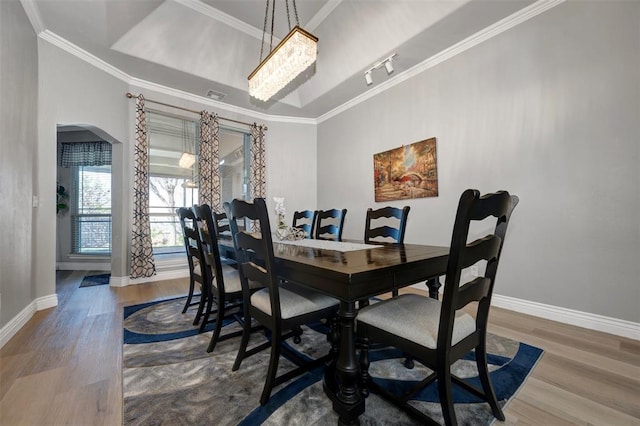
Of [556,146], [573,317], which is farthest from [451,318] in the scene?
[556,146]

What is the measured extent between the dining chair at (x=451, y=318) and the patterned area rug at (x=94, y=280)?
434cm

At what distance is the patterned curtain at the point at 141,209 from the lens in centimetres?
370

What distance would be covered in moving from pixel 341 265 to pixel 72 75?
403 cm

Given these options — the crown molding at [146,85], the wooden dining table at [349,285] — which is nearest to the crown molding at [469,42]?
the crown molding at [146,85]

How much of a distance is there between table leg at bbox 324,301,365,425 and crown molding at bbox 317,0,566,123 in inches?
131

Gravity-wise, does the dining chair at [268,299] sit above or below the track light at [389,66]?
below

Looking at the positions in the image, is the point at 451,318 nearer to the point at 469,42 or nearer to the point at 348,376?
the point at 348,376

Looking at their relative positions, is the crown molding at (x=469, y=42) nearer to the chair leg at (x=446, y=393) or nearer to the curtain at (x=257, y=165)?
the curtain at (x=257, y=165)

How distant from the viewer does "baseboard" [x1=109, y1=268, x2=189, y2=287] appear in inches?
144

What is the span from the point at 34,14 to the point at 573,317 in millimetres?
5809

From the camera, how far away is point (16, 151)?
90.4 inches

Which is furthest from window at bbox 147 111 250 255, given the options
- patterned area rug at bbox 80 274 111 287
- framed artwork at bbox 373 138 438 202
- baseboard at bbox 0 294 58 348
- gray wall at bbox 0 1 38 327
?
framed artwork at bbox 373 138 438 202

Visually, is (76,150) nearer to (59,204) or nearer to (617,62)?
(59,204)

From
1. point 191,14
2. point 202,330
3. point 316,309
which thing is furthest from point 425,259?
point 191,14
